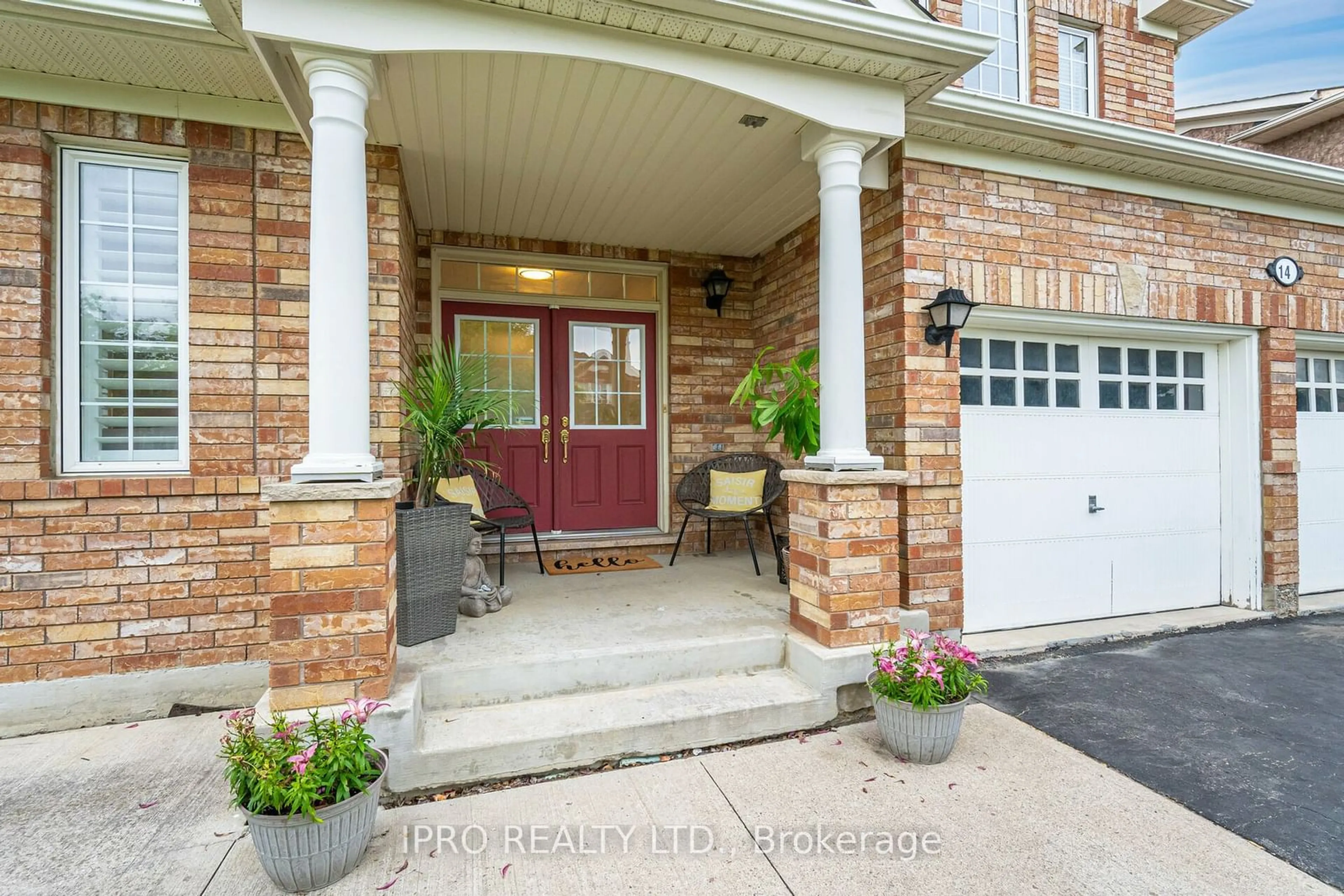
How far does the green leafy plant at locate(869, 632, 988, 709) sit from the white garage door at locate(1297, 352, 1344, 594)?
393 cm

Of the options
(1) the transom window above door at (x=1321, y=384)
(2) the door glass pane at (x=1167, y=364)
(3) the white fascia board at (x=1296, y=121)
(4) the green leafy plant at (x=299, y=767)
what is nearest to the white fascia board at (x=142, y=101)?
(4) the green leafy plant at (x=299, y=767)

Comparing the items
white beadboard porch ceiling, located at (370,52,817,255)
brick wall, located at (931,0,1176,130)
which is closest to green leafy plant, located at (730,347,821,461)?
white beadboard porch ceiling, located at (370,52,817,255)

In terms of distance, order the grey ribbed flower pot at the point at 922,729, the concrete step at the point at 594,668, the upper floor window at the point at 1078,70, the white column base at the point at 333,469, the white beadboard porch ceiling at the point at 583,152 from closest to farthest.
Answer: the white column base at the point at 333,469
the grey ribbed flower pot at the point at 922,729
the concrete step at the point at 594,668
the white beadboard porch ceiling at the point at 583,152
the upper floor window at the point at 1078,70

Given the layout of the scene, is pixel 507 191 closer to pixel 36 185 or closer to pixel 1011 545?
pixel 36 185

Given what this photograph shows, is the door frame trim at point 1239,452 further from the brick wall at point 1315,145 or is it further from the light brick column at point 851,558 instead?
the light brick column at point 851,558

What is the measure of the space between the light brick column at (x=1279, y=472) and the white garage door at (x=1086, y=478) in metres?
0.25

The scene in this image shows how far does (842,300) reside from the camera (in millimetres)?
2758

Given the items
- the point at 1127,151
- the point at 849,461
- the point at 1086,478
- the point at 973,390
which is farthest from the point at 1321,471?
the point at 849,461

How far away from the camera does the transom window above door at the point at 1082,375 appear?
3.60m

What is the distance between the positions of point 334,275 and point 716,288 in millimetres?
2961

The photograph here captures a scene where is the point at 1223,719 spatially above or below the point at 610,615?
below

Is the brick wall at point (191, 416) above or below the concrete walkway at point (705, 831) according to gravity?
above

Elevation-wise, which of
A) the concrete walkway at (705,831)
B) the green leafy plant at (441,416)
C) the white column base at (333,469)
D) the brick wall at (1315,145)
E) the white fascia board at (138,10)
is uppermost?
the brick wall at (1315,145)

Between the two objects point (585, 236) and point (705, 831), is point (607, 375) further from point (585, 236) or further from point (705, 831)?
point (705, 831)
